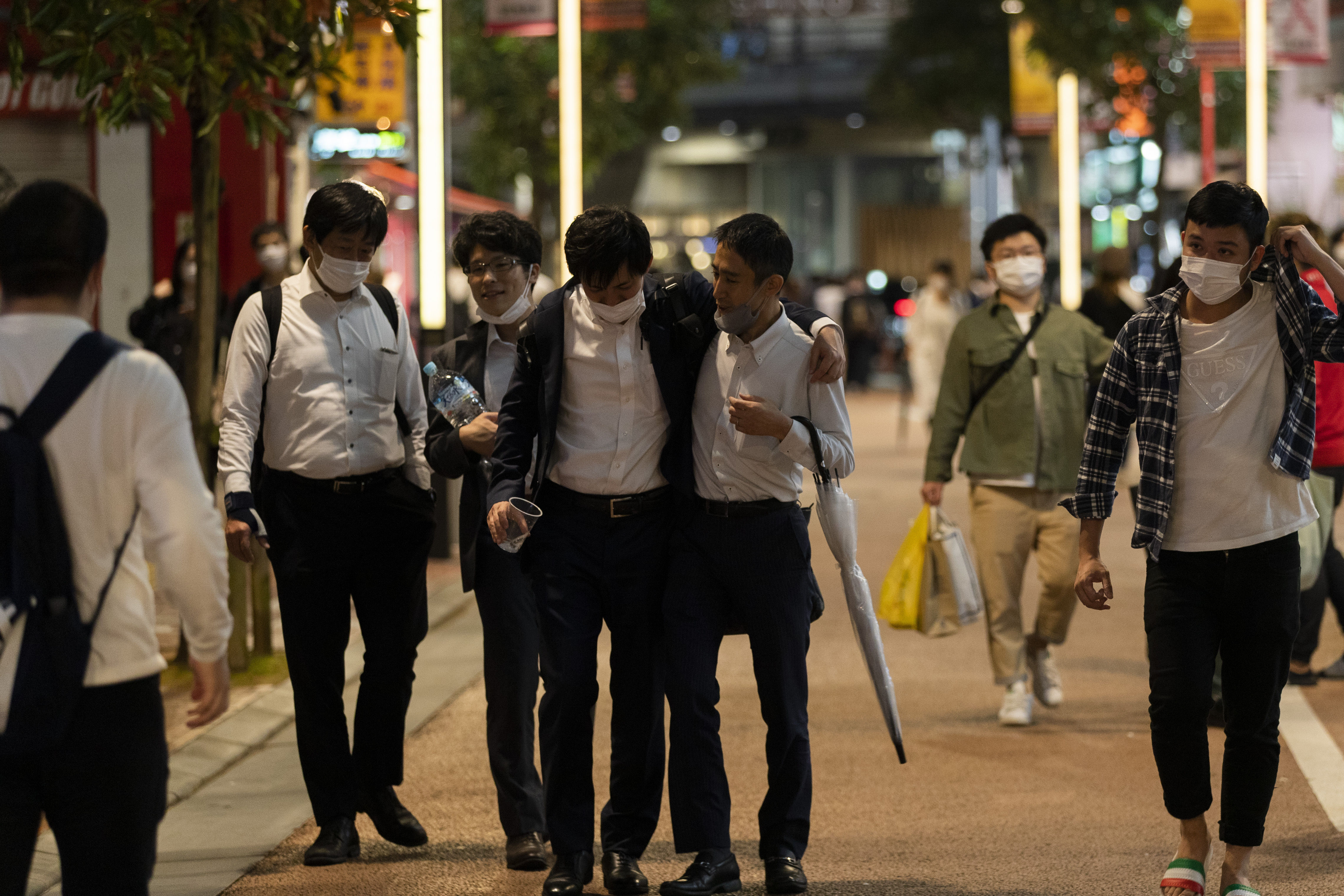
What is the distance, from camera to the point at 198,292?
7.64 metres

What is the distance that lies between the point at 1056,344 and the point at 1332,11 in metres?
23.7

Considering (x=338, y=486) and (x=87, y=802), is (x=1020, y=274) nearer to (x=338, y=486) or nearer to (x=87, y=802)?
(x=338, y=486)

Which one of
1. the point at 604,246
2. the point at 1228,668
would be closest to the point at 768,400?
the point at 604,246

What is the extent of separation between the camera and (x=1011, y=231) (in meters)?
7.20

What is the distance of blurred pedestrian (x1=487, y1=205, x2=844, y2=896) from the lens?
480 centimetres

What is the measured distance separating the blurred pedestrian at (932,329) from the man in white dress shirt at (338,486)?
13.6m

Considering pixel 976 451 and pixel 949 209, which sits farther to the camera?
pixel 949 209

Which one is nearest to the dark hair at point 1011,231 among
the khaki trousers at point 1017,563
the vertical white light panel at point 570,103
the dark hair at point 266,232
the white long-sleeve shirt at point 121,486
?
the khaki trousers at point 1017,563

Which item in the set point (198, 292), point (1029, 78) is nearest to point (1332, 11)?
point (1029, 78)

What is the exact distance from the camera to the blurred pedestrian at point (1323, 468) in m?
6.97

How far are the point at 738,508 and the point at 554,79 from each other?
23.9 meters

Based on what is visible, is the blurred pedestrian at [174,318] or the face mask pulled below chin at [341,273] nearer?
the face mask pulled below chin at [341,273]

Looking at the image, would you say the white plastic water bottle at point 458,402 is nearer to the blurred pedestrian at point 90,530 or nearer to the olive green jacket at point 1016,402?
the blurred pedestrian at point 90,530

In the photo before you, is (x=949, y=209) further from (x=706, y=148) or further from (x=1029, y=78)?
(x=1029, y=78)
